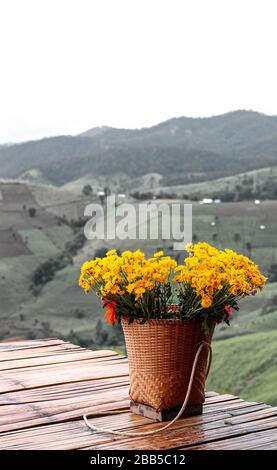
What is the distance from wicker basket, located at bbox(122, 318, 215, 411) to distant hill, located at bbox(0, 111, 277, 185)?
665 inches

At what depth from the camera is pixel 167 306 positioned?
170cm

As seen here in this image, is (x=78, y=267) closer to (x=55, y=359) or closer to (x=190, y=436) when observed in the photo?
(x=55, y=359)

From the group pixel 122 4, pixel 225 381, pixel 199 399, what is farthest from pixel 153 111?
pixel 199 399

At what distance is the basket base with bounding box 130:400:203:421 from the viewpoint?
5.57ft

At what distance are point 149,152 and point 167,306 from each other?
18.9 metres

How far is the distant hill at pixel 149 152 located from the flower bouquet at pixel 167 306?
664 inches

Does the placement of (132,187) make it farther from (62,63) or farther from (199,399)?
(199,399)

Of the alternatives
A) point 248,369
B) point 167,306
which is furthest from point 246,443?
point 248,369

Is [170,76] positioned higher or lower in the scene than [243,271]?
higher

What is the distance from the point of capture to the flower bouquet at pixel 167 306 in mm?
1625

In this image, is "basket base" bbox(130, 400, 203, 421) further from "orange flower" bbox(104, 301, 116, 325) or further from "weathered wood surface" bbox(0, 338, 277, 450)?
"orange flower" bbox(104, 301, 116, 325)

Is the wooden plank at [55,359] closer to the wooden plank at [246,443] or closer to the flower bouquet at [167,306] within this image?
the flower bouquet at [167,306]

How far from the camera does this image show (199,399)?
5.77 feet
